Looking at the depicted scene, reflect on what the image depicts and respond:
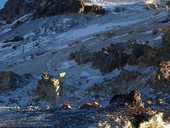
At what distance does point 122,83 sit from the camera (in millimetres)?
29594

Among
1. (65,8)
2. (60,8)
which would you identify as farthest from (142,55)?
(60,8)

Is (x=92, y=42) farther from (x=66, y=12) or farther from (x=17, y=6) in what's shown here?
(x=17, y=6)

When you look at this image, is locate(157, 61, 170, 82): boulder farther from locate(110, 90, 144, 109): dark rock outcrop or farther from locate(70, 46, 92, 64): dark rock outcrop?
locate(110, 90, 144, 109): dark rock outcrop

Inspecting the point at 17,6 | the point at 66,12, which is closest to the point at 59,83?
the point at 66,12

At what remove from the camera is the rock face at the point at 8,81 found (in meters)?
32.1

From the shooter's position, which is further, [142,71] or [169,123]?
[142,71]

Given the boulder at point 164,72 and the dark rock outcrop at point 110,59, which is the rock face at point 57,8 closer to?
the dark rock outcrop at point 110,59

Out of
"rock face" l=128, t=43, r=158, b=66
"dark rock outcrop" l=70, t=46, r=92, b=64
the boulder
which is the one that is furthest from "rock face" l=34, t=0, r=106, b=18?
the boulder

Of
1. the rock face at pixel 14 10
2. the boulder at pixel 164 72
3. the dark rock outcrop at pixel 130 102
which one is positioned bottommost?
the rock face at pixel 14 10

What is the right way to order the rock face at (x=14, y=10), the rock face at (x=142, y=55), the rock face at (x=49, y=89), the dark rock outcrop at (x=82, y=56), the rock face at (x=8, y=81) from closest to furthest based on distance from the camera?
1. the rock face at (x=49, y=89)
2. the rock face at (x=142, y=55)
3. the rock face at (x=8, y=81)
4. the dark rock outcrop at (x=82, y=56)
5. the rock face at (x=14, y=10)

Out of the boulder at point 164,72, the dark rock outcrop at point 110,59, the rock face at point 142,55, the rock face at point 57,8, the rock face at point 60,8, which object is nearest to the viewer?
the boulder at point 164,72

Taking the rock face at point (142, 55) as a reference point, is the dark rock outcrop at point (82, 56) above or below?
below

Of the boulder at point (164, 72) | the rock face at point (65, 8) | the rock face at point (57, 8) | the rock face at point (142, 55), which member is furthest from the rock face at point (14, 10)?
the boulder at point (164, 72)

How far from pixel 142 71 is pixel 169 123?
47.5 feet
